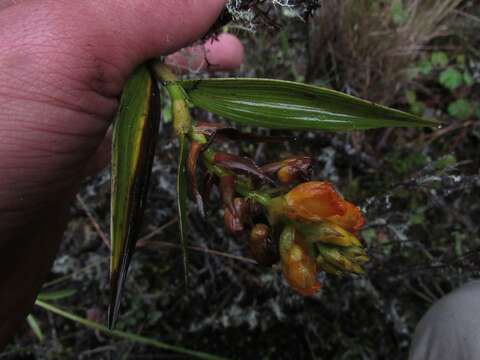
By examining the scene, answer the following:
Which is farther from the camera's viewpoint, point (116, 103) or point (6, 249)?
point (6, 249)

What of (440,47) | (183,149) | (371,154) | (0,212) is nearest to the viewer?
(183,149)

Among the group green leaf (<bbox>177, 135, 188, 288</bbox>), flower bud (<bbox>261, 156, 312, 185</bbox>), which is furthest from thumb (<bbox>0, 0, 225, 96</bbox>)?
flower bud (<bbox>261, 156, 312, 185</bbox>)

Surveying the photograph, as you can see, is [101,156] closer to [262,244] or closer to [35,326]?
[35,326]

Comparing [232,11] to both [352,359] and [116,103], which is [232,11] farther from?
[352,359]

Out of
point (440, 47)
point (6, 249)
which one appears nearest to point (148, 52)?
point (6, 249)

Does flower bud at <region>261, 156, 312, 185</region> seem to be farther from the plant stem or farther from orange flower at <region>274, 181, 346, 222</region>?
the plant stem

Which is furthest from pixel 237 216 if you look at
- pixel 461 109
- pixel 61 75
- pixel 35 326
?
pixel 461 109

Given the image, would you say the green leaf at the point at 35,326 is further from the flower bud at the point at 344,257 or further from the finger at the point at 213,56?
the flower bud at the point at 344,257
